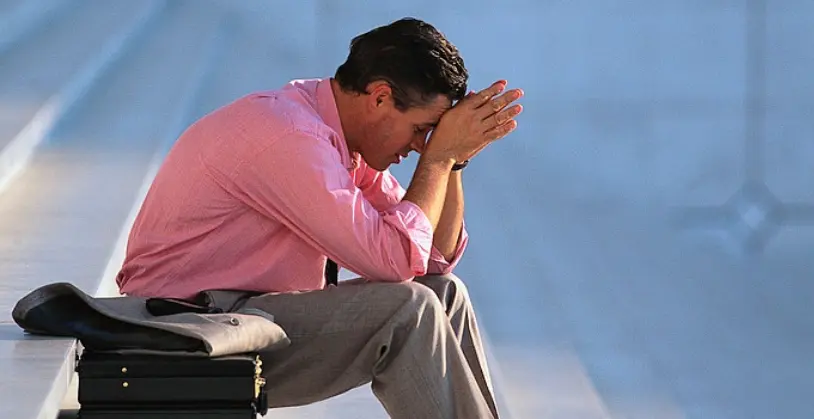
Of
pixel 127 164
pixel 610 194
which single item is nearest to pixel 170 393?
pixel 127 164

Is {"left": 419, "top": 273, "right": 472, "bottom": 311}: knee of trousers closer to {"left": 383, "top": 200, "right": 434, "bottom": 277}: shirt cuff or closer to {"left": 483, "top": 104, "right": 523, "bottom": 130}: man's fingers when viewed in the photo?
{"left": 383, "top": 200, "right": 434, "bottom": 277}: shirt cuff

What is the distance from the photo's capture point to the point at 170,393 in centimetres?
178

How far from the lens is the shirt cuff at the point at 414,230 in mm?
2129

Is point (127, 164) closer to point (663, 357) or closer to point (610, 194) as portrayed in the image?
point (663, 357)

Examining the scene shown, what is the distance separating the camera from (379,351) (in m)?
2.01

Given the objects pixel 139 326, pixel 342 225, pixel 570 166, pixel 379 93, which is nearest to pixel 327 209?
pixel 342 225

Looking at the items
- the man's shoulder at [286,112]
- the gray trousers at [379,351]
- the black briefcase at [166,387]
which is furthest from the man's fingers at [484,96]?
the black briefcase at [166,387]

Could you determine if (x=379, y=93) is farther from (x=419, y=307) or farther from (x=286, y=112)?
(x=419, y=307)

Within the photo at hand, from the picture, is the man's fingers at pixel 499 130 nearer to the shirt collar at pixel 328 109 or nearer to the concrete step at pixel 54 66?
the shirt collar at pixel 328 109

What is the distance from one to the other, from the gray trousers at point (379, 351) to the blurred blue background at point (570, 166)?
0.79 m

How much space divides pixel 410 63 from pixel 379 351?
0.45 metres

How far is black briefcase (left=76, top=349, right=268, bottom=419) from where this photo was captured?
1.77 metres

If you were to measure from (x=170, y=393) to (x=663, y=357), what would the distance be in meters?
3.06

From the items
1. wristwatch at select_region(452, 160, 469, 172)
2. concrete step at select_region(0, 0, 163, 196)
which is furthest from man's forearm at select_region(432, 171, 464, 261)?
concrete step at select_region(0, 0, 163, 196)
